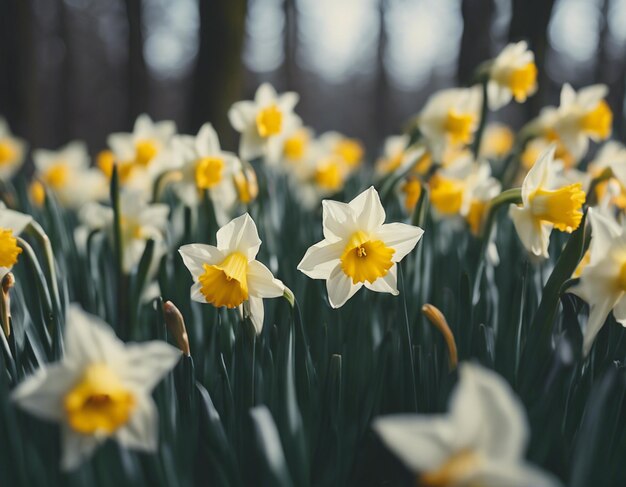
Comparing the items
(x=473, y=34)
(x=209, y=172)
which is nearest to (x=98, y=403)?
(x=209, y=172)

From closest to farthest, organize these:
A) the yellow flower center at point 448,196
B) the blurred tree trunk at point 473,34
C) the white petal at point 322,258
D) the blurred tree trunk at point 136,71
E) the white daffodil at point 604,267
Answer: the white daffodil at point 604,267
the white petal at point 322,258
the yellow flower center at point 448,196
the blurred tree trunk at point 473,34
the blurred tree trunk at point 136,71

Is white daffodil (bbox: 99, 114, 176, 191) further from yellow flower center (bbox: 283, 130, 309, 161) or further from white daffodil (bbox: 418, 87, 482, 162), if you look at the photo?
white daffodil (bbox: 418, 87, 482, 162)

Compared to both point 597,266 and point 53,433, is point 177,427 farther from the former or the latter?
point 597,266

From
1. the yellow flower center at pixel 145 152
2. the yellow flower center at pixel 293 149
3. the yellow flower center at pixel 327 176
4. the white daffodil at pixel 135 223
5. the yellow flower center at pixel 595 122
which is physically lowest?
the yellow flower center at pixel 327 176

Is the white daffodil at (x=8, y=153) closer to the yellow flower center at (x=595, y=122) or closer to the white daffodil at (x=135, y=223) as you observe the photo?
the white daffodil at (x=135, y=223)

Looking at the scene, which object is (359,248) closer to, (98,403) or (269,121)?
(98,403)

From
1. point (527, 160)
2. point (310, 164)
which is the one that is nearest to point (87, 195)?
point (310, 164)

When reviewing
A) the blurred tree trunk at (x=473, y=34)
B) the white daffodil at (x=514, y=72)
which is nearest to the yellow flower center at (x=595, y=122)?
the white daffodil at (x=514, y=72)

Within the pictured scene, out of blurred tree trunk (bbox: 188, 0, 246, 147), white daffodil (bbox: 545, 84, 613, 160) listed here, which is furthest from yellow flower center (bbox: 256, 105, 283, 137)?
blurred tree trunk (bbox: 188, 0, 246, 147)
